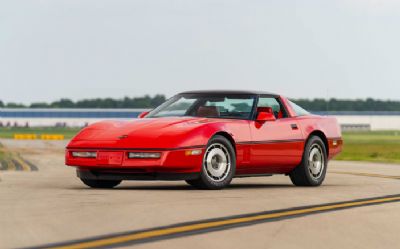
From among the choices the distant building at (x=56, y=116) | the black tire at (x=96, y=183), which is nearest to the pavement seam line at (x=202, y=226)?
the black tire at (x=96, y=183)

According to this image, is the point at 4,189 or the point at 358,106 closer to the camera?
the point at 4,189

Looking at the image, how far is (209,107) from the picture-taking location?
13.6 metres

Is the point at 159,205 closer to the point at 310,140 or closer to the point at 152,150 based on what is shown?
the point at 152,150

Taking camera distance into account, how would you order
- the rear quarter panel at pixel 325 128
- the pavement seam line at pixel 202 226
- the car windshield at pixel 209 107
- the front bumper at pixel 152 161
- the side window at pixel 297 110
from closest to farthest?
1. the pavement seam line at pixel 202 226
2. the front bumper at pixel 152 161
3. the car windshield at pixel 209 107
4. the rear quarter panel at pixel 325 128
5. the side window at pixel 297 110

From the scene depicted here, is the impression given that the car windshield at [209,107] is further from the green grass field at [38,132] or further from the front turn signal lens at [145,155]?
the green grass field at [38,132]

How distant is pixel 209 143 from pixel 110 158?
56.4 inches

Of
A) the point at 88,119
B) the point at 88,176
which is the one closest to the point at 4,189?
the point at 88,176

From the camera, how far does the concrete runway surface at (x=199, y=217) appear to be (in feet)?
24.2

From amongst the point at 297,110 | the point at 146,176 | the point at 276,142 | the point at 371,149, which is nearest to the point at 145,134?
the point at 146,176

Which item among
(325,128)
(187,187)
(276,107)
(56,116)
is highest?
(276,107)

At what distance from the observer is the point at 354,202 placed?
11.3 metres

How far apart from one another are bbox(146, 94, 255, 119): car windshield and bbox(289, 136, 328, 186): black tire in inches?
54.8

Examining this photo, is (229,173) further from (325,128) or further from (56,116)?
(56,116)

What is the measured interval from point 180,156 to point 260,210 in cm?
263
